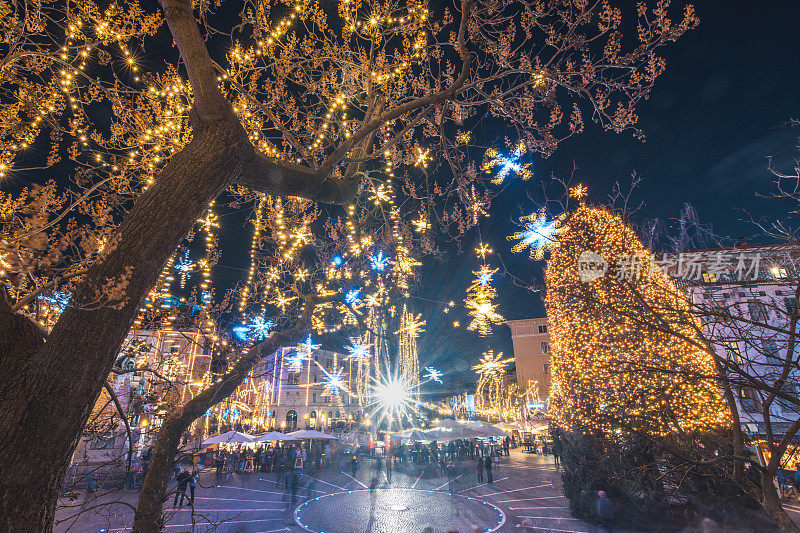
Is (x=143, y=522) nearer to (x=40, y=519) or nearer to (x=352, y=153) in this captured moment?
(x=40, y=519)

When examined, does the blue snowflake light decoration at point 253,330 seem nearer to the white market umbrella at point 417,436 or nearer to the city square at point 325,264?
the city square at point 325,264

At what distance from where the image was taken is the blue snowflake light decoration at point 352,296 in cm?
760

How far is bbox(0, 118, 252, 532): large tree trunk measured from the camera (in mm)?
1577

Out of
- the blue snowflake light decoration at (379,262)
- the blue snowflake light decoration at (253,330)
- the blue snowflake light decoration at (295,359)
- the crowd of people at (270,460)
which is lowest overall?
the crowd of people at (270,460)

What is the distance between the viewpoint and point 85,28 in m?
5.16

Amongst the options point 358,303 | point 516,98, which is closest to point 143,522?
point 358,303

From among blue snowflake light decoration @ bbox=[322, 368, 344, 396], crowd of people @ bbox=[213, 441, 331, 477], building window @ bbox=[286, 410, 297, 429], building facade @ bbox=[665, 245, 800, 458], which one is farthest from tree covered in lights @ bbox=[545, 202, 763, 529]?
building window @ bbox=[286, 410, 297, 429]

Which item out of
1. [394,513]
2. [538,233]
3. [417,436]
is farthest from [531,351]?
[538,233]

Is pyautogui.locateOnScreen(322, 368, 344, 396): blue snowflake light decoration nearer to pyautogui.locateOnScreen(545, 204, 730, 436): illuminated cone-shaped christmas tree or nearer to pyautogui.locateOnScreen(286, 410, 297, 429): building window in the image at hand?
pyautogui.locateOnScreen(286, 410, 297, 429): building window

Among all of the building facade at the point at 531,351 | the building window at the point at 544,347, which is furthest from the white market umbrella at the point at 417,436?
the building window at the point at 544,347

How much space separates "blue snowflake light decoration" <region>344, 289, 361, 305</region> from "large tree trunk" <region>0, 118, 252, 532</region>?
5.29 metres

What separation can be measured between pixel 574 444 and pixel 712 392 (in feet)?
13.8

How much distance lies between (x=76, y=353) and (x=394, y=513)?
12.6 metres

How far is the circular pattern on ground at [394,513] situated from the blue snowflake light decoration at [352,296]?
22.3 feet
